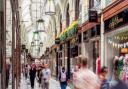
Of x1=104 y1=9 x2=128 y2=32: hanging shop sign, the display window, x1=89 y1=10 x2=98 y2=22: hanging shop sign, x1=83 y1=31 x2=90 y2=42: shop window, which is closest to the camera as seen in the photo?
the display window

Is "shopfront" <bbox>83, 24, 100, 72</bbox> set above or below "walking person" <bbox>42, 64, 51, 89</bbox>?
above

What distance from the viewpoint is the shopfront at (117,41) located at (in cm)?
1459

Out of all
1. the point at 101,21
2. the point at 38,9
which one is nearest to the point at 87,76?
the point at 101,21

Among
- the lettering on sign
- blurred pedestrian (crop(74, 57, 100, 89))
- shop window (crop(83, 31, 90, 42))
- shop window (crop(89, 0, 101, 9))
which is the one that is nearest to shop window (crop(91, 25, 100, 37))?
shop window (crop(89, 0, 101, 9))

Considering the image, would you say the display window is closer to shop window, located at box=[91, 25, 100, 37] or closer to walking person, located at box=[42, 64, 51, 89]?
shop window, located at box=[91, 25, 100, 37]

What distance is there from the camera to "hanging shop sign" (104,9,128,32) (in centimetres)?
1473

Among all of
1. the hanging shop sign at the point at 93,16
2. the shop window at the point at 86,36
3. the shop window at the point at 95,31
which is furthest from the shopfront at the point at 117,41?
the shop window at the point at 86,36

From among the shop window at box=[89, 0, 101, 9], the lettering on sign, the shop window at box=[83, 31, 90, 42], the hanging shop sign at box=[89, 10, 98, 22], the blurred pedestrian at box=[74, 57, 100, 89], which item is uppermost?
the shop window at box=[89, 0, 101, 9]

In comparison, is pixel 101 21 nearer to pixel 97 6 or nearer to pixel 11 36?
pixel 97 6

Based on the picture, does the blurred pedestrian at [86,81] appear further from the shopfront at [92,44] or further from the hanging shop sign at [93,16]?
the shopfront at [92,44]

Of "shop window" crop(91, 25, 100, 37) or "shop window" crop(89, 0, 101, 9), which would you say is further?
"shop window" crop(89, 0, 101, 9)

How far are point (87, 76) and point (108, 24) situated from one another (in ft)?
42.0

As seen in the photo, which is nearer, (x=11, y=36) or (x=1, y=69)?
(x=1, y=69)

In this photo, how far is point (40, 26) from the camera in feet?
127
